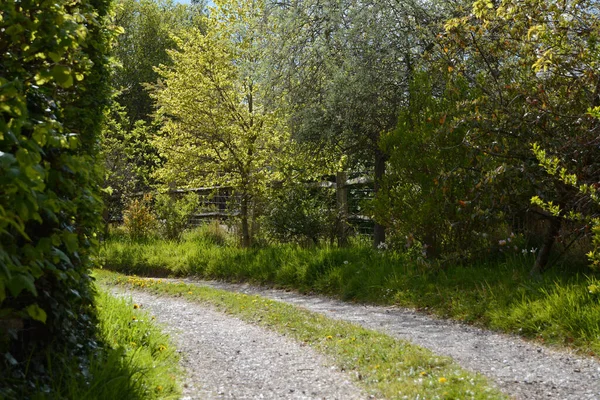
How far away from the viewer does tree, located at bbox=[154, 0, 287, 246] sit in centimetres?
1280

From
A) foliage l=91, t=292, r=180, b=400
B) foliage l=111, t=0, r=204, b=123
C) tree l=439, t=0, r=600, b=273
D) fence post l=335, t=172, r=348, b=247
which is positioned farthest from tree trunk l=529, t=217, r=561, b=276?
foliage l=111, t=0, r=204, b=123

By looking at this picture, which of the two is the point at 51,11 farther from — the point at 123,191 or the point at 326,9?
the point at 123,191

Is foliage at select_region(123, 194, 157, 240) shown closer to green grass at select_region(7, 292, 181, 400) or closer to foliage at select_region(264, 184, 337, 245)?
foliage at select_region(264, 184, 337, 245)

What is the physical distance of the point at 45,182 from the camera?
3609mm

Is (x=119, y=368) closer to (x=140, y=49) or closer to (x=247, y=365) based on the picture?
(x=247, y=365)

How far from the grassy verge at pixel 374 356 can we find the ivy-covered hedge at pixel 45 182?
222 cm

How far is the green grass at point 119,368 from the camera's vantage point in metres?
3.77

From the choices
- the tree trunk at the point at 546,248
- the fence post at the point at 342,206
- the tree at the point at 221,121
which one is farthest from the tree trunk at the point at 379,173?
the tree trunk at the point at 546,248

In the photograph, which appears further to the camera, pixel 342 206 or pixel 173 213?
pixel 173 213

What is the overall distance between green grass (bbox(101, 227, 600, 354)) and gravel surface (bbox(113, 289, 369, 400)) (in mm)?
1339

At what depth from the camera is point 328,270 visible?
1002 centimetres

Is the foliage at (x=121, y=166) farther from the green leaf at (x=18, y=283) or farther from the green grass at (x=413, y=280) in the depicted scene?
the green leaf at (x=18, y=283)

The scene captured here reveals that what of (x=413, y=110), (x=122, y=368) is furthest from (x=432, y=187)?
(x=122, y=368)

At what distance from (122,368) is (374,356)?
7.32 ft
